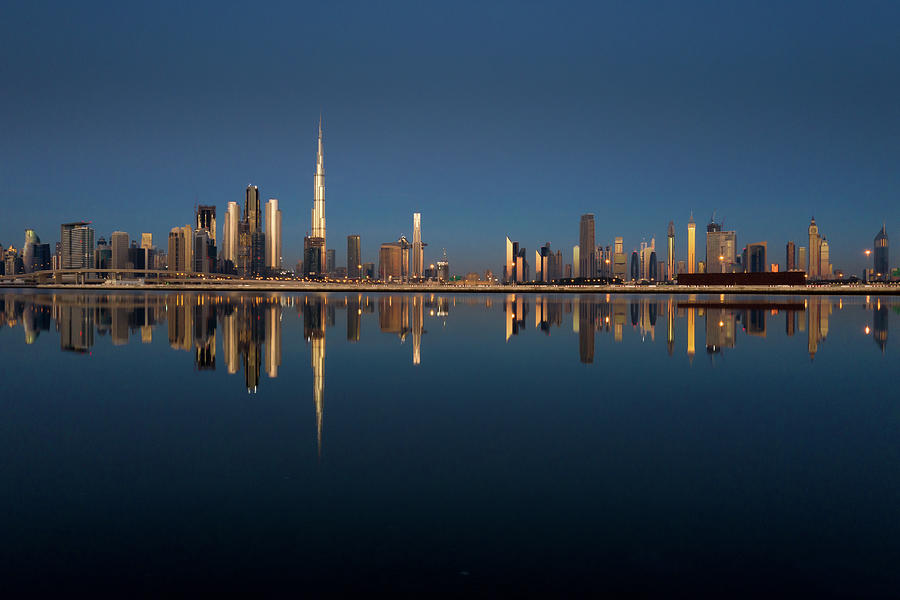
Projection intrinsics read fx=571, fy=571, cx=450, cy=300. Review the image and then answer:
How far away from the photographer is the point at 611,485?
9.23 m

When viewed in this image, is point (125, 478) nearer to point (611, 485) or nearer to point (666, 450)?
point (611, 485)

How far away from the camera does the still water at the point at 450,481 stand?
6508 millimetres

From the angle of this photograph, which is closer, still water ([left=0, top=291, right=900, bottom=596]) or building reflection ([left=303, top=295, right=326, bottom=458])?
still water ([left=0, top=291, right=900, bottom=596])

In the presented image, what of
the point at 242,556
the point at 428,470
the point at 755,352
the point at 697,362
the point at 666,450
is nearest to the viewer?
the point at 242,556

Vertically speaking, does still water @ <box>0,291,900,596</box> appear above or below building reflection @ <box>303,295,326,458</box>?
→ below

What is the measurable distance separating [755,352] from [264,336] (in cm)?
2724

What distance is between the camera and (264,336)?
34812 millimetres

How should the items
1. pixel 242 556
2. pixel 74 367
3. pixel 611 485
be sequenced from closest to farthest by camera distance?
pixel 242 556
pixel 611 485
pixel 74 367

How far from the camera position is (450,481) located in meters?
9.37

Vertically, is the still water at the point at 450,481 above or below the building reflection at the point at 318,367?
below

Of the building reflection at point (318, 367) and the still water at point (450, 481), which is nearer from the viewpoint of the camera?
the still water at point (450, 481)

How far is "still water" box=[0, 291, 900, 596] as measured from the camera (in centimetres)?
651

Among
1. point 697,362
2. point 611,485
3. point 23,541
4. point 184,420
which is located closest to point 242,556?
point 23,541

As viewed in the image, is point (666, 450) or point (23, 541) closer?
point (23, 541)
